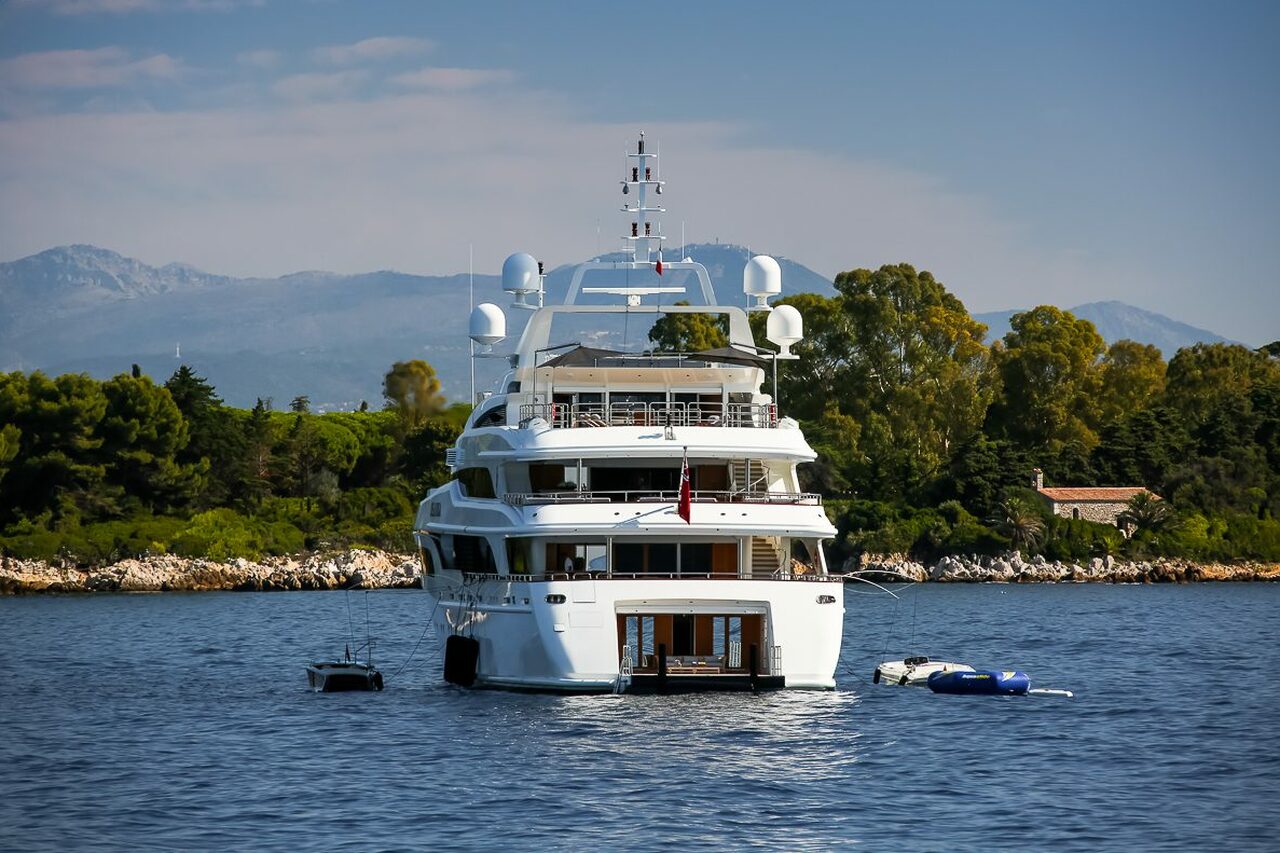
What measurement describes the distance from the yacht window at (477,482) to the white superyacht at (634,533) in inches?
2.8

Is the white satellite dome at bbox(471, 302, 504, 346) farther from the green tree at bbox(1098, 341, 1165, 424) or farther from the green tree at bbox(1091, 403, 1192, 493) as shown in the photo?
the green tree at bbox(1098, 341, 1165, 424)

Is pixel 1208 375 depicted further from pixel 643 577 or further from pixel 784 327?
pixel 643 577

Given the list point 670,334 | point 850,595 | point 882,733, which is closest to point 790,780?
point 882,733

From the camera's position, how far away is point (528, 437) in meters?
40.0

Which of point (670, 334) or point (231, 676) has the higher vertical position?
point (670, 334)

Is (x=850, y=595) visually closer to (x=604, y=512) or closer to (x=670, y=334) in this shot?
(x=670, y=334)

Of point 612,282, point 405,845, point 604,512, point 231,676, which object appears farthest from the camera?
point 612,282

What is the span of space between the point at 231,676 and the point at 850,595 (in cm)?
4661

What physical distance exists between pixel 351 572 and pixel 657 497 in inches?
2317

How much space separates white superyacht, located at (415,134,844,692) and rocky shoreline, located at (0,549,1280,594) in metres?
50.5

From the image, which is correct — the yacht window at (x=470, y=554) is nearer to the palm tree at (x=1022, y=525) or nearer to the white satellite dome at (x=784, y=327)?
the white satellite dome at (x=784, y=327)

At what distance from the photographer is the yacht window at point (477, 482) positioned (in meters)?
43.8

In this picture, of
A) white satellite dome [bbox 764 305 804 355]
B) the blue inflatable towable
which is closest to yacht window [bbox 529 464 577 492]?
white satellite dome [bbox 764 305 804 355]

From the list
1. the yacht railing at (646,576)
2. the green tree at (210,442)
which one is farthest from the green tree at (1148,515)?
the yacht railing at (646,576)
